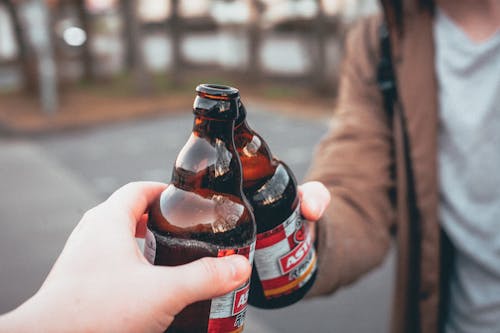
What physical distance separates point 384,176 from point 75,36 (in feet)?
58.2

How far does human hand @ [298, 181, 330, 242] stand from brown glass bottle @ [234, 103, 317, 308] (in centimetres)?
3

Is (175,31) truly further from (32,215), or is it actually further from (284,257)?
(284,257)

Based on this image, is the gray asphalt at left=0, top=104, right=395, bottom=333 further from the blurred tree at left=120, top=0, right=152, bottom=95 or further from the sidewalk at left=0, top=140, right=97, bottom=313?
the blurred tree at left=120, top=0, right=152, bottom=95

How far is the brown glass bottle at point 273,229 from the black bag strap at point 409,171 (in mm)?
554

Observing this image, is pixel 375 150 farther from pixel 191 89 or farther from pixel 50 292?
pixel 191 89

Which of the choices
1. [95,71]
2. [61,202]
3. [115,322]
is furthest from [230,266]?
[95,71]

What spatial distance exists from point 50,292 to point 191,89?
14.2 meters

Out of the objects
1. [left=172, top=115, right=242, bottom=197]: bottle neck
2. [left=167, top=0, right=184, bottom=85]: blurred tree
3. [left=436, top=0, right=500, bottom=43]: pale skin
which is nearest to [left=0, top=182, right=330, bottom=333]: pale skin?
[left=172, top=115, right=242, bottom=197]: bottle neck

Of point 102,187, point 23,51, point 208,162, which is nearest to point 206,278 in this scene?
point 208,162

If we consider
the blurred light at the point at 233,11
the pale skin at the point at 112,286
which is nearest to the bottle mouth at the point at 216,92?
the pale skin at the point at 112,286

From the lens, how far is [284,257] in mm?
1230

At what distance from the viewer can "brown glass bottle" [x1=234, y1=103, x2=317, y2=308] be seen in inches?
48.3

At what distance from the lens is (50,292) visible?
2.99 ft

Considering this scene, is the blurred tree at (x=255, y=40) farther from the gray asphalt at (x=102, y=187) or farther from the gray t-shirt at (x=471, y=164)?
the gray t-shirt at (x=471, y=164)
